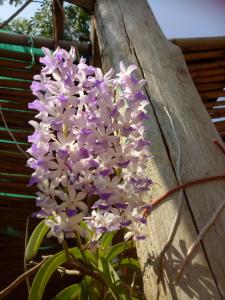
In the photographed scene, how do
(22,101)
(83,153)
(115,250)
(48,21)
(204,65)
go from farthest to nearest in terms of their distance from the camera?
(48,21)
(22,101)
(204,65)
(115,250)
(83,153)

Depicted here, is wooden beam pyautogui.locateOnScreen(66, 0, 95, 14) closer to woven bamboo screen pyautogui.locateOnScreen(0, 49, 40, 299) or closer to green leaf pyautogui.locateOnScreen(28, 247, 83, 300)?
woven bamboo screen pyautogui.locateOnScreen(0, 49, 40, 299)

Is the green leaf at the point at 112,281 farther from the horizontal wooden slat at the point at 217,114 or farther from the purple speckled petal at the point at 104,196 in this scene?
the horizontal wooden slat at the point at 217,114

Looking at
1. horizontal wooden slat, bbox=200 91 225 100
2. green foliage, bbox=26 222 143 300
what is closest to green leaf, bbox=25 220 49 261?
green foliage, bbox=26 222 143 300

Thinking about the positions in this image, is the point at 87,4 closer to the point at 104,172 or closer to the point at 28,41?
the point at 28,41

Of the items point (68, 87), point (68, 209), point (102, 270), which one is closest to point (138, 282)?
point (102, 270)

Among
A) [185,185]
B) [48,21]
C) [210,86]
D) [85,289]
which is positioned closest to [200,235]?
[185,185]

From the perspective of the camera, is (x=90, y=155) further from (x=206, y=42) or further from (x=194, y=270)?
(x=206, y=42)
